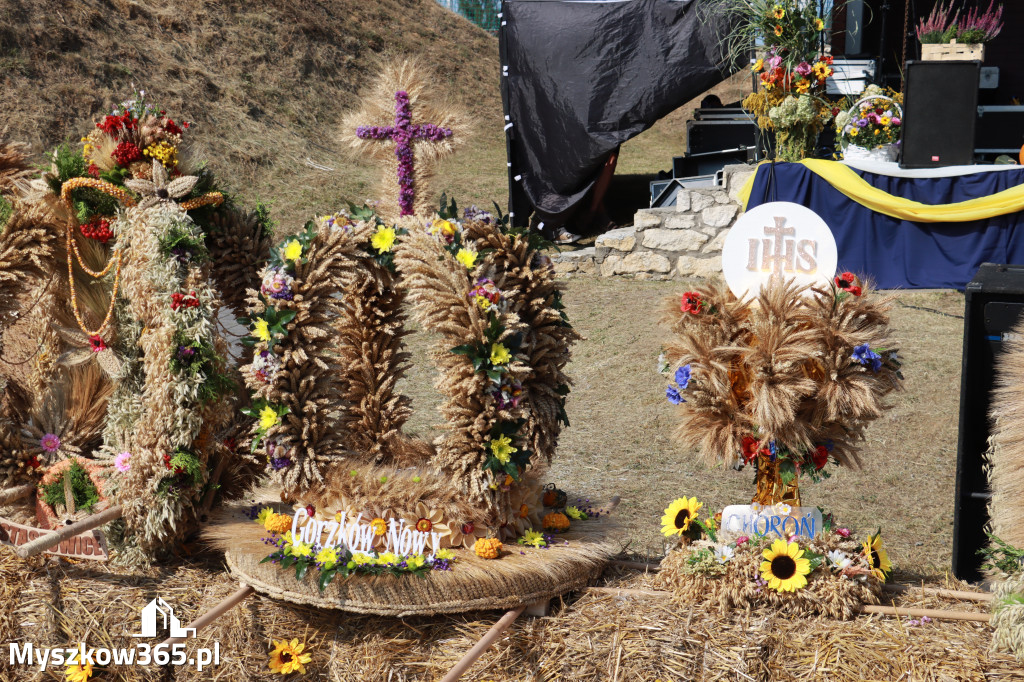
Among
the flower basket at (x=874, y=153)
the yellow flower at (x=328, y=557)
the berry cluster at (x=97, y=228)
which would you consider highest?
the flower basket at (x=874, y=153)

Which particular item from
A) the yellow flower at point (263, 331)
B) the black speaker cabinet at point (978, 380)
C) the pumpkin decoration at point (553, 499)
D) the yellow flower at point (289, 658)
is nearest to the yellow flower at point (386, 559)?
the yellow flower at point (289, 658)

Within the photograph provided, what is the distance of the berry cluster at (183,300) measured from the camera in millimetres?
2916

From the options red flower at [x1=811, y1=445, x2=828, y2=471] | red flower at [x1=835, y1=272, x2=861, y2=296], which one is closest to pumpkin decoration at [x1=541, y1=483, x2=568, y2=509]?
red flower at [x1=811, y1=445, x2=828, y2=471]

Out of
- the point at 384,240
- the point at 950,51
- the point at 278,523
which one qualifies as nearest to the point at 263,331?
the point at 384,240

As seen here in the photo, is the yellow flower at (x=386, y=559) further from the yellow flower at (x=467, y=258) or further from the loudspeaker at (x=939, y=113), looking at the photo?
the loudspeaker at (x=939, y=113)

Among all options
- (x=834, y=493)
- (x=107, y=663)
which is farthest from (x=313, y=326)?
(x=834, y=493)

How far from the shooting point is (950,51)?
849cm

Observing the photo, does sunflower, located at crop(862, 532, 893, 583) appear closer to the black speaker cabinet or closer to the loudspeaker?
the black speaker cabinet

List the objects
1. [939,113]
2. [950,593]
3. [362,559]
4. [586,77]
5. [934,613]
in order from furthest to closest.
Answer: [586,77], [939,113], [362,559], [950,593], [934,613]

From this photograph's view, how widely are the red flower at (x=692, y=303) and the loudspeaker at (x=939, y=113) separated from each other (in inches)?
228

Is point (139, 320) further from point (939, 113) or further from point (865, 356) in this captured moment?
point (939, 113)

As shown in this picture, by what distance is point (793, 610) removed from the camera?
2480 millimetres

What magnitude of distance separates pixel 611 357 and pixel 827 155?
3.74 metres

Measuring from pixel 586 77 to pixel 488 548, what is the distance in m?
7.43
